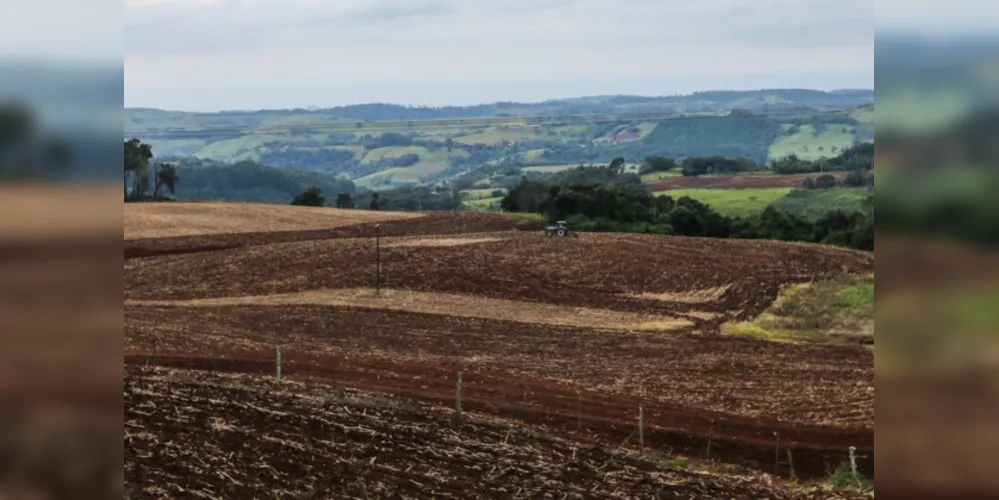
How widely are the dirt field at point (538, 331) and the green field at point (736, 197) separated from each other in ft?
102

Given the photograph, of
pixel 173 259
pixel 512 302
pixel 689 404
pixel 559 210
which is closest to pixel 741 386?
pixel 689 404

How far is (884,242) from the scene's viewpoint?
163 centimetres

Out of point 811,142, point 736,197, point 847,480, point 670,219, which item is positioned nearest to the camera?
point 847,480

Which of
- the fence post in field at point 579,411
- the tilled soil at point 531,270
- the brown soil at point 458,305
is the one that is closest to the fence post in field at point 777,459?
the fence post in field at point 579,411

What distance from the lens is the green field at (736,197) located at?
230 feet

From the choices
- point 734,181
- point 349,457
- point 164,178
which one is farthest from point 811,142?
point 349,457

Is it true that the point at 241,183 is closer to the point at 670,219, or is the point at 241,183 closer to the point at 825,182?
the point at 825,182

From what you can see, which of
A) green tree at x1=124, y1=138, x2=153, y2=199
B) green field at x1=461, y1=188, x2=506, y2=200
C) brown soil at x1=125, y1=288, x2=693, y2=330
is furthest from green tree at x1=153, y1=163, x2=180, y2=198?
green field at x1=461, y1=188, x2=506, y2=200

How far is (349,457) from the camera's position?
1066cm

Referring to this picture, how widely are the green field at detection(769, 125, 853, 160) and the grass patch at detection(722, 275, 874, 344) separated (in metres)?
130

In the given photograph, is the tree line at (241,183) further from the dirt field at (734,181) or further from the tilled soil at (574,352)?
the tilled soil at (574,352)

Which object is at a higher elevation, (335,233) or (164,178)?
(164,178)

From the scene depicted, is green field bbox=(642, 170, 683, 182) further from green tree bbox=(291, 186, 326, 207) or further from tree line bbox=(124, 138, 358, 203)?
green tree bbox=(291, 186, 326, 207)

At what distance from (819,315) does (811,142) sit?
158 m
